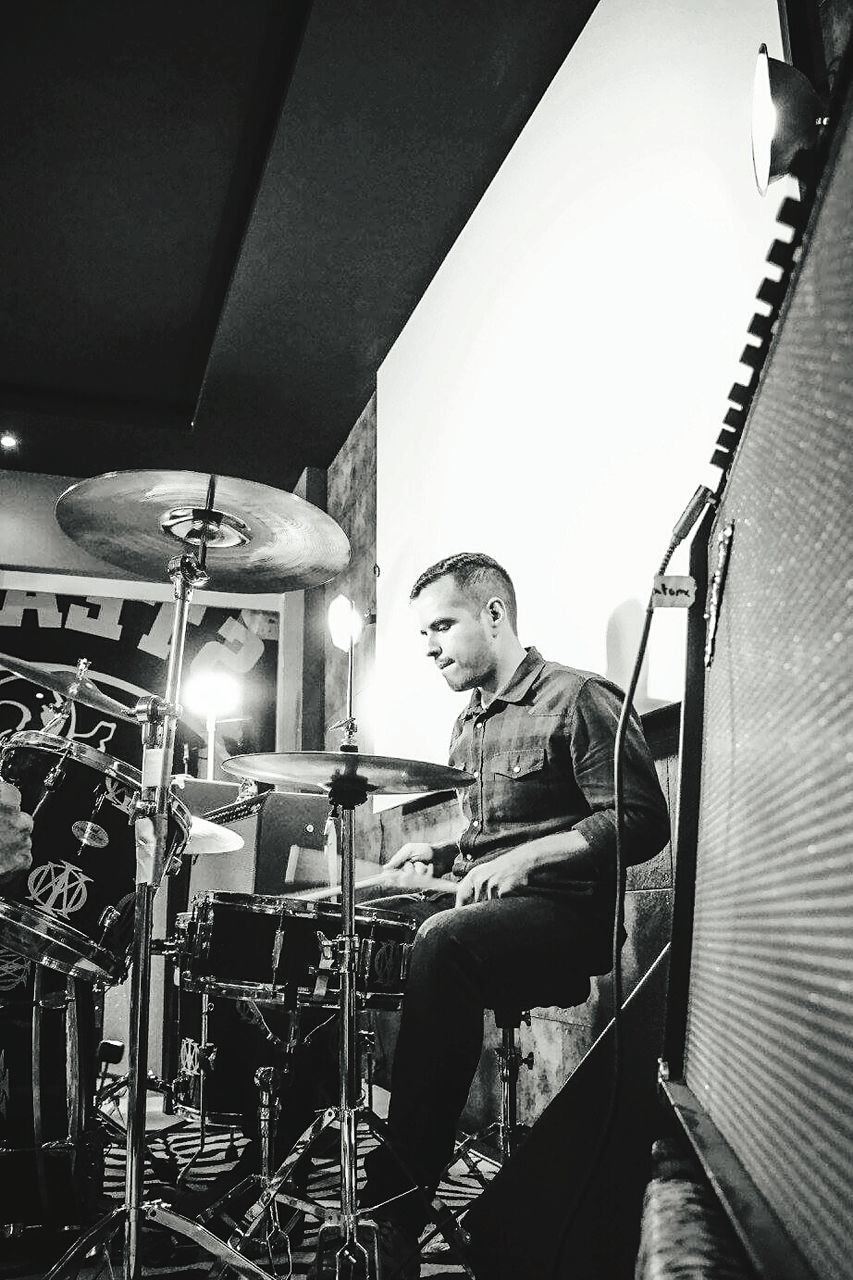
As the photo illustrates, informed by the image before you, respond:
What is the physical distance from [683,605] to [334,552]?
2.02m

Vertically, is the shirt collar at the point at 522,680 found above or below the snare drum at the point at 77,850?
above

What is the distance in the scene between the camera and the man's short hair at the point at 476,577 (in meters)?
2.47

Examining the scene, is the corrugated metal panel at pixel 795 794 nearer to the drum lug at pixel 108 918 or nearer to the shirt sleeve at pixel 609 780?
the shirt sleeve at pixel 609 780

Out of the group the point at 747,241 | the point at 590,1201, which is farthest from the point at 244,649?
the point at 590,1201

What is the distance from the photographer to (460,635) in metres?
2.44

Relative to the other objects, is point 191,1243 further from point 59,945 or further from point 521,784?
point 521,784

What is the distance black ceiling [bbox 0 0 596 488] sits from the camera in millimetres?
3283

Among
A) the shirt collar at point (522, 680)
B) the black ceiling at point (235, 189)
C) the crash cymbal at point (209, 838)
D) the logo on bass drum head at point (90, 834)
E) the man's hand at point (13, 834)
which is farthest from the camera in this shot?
the black ceiling at point (235, 189)

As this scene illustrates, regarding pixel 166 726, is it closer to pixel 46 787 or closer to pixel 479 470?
pixel 46 787

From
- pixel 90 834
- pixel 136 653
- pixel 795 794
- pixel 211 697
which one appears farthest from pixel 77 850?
pixel 136 653

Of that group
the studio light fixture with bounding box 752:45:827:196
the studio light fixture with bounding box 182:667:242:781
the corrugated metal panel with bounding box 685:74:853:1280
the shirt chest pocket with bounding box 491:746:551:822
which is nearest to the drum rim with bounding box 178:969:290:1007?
the shirt chest pocket with bounding box 491:746:551:822

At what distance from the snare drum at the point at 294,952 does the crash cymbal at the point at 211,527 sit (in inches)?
40.0

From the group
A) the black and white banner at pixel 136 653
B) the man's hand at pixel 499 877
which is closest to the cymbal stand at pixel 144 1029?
the man's hand at pixel 499 877

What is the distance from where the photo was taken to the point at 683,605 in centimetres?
93
